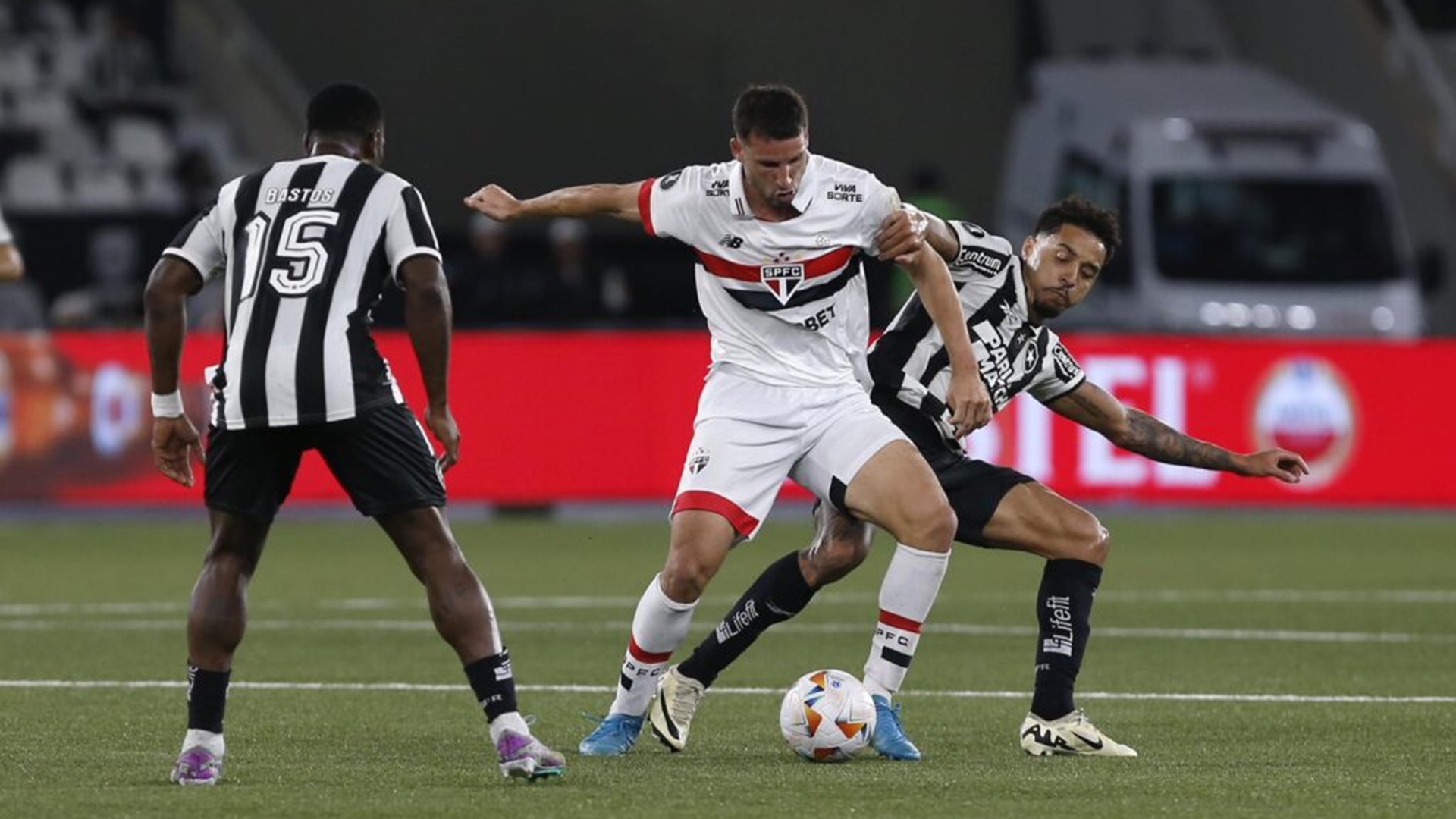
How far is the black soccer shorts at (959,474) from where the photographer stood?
29.5 feet

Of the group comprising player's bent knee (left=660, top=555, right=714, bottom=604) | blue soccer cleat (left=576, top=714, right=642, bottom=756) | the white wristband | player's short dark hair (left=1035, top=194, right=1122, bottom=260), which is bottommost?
blue soccer cleat (left=576, top=714, right=642, bottom=756)

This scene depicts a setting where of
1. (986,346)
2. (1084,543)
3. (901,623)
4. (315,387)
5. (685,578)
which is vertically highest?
(986,346)

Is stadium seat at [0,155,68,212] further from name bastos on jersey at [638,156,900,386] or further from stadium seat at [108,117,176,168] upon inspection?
name bastos on jersey at [638,156,900,386]

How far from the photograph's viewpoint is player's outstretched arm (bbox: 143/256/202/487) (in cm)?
762

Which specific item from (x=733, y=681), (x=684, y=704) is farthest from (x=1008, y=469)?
(x=733, y=681)

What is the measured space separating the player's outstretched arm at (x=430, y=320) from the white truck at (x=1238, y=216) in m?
16.4

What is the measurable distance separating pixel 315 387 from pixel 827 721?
190 centimetres

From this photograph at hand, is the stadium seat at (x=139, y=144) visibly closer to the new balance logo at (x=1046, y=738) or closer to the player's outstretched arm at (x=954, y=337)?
the player's outstretched arm at (x=954, y=337)

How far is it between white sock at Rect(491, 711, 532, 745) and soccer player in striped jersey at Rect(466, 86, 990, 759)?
0.94 meters

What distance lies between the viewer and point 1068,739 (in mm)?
8602

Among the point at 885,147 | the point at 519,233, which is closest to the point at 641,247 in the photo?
the point at 519,233

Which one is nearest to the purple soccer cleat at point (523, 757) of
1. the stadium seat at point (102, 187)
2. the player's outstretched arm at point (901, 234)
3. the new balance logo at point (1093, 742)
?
the new balance logo at point (1093, 742)

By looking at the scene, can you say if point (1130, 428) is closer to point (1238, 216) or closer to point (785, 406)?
point (785, 406)

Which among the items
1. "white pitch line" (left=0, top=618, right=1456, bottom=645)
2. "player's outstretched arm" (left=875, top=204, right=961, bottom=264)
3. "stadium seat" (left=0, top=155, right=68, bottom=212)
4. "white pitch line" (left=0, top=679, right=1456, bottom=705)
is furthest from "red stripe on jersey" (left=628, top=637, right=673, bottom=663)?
"stadium seat" (left=0, top=155, right=68, bottom=212)
